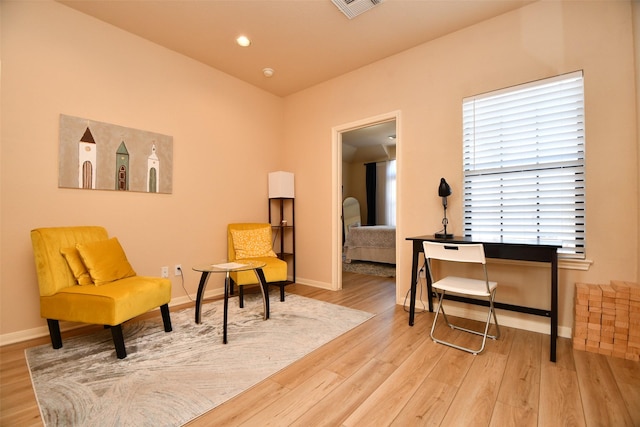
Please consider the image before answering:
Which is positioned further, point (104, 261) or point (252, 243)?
point (252, 243)

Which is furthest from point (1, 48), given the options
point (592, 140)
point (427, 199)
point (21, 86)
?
point (592, 140)

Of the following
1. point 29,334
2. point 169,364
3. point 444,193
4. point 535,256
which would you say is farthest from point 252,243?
point 535,256

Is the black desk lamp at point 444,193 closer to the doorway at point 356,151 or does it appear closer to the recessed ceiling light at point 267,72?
the doorway at point 356,151

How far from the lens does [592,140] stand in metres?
2.20

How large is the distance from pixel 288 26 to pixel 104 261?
2.67 metres

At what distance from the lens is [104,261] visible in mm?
2275

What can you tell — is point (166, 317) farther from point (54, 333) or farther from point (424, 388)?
point (424, 388)

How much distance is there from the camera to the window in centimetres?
228

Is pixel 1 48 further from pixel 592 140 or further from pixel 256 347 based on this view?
pixel 592 140

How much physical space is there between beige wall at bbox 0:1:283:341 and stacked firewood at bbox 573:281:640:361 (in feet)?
11.6

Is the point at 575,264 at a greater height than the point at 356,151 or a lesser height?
lesser

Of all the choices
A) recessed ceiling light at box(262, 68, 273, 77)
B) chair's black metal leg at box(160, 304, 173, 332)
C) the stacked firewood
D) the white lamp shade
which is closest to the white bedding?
the white lamp shade

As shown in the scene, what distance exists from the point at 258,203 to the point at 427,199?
7.61 ft

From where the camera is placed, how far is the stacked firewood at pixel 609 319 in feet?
6.31
